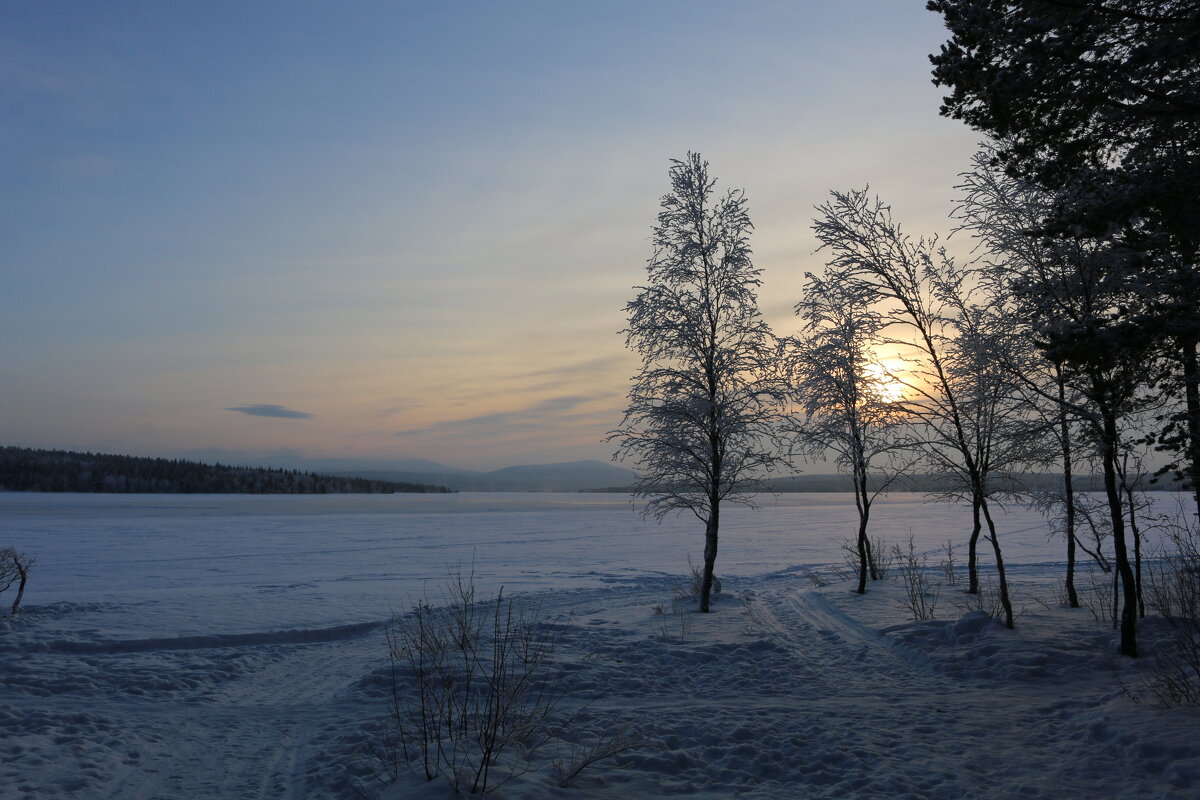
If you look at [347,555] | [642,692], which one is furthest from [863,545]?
[347,555]

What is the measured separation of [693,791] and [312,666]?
779 centimetres

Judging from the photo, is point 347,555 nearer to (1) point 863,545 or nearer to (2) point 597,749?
(1) point 863,545

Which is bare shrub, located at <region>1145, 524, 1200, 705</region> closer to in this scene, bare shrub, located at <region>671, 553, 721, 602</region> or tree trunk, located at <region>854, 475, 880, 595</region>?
tree trunk, located at <region>854, 475, 880, 595</region>

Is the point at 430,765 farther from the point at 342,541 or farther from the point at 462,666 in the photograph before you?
A: the point at 342,541

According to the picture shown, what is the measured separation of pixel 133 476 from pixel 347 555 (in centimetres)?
12183

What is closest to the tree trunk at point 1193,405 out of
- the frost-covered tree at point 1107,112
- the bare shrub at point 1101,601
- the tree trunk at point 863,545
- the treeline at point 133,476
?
the frost-covered tree at point 1107,112

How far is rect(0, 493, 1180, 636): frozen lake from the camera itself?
16.9 meters

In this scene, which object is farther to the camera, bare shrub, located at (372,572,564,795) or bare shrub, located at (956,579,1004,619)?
bare shrub, located at (956,579,1004,619)

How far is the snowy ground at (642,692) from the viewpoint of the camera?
675cm

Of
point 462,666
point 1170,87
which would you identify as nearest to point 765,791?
point 462,666

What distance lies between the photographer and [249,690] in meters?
10.3

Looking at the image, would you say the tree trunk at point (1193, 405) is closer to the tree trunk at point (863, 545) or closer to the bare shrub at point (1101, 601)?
the bare shrub at point (1101, 601)

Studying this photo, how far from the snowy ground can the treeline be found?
118564mm

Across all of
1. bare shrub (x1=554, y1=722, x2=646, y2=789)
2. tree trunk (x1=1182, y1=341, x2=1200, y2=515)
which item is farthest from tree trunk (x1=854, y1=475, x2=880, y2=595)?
bare shrub (x1=554, y1=722, x2=646, y2=789)
